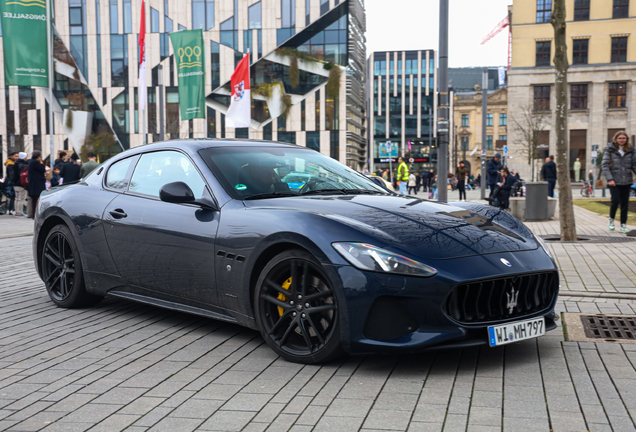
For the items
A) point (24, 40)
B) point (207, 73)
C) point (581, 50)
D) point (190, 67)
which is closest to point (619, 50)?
point (581, 50)

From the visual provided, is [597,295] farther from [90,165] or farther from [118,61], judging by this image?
[118,61]

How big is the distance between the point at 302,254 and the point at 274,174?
1087mm

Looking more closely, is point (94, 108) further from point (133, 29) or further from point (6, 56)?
point (6, 56)

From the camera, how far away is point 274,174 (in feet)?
16.0

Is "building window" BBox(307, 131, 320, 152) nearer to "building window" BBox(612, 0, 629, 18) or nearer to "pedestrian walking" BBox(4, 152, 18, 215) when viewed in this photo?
"building window" BBox(612, 0, 629, 18)

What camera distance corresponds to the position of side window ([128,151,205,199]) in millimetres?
4883

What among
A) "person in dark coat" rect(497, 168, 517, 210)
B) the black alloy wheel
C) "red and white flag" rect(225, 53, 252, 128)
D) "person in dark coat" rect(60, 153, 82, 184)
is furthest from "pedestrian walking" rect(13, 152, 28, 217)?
the black alloy wheel

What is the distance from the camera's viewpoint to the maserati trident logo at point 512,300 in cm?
387

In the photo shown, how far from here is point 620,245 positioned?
9.88 metres

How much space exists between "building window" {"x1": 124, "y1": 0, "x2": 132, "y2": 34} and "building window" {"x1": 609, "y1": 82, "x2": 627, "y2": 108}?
44.2 meters

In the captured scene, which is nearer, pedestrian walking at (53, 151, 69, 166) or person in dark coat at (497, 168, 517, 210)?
pedestrian walking at (53, 151, 69, 166)

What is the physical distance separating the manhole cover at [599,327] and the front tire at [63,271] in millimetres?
3906

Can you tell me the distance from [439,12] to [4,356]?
35.2ft

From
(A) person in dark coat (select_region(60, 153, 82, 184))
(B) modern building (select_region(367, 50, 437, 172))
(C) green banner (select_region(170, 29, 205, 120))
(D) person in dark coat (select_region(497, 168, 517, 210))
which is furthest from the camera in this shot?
(B) modern building (select_region(367, 50, 437, 172))
